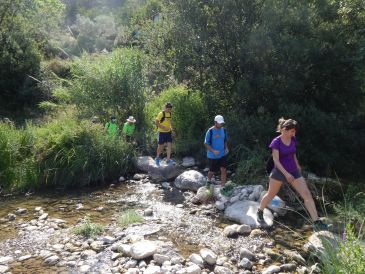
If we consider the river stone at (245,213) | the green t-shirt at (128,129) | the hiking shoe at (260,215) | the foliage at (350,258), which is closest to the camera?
the foliage at (350,258)

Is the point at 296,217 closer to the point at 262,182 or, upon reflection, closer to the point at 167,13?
the point at 262,182

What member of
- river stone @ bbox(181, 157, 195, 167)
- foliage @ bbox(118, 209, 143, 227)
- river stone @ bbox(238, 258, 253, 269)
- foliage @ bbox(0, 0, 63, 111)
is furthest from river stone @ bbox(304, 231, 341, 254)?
foliage @ bbox(0, 0, 63, 111)

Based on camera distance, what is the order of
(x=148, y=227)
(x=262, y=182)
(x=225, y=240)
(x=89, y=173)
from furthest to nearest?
(x=89, y=173), (x=262, y=182), (x=148, y=227), (x=225, y=240)

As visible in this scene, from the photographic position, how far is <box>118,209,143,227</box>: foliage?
7699 millimetres

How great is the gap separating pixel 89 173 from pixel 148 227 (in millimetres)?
3758

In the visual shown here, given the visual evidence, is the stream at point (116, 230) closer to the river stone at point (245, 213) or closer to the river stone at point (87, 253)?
the river stone at point (87, 253)

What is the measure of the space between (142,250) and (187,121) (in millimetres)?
7289

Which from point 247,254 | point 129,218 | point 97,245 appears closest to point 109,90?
point 129,218

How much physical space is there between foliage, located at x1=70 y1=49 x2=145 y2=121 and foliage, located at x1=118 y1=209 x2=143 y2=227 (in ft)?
21.0

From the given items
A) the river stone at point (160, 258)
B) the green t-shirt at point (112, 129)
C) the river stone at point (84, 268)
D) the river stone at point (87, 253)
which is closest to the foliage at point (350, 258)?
the river stone at point (160, 258)

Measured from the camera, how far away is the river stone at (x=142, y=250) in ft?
20.2

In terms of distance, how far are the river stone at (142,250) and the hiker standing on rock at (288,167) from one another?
7.84 ft

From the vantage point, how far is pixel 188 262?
613 cm

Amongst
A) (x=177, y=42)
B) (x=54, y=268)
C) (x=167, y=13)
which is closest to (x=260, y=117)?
(x=177, y=42)
